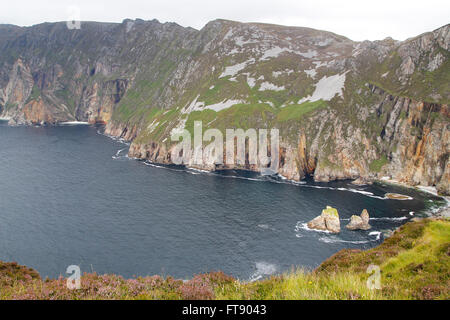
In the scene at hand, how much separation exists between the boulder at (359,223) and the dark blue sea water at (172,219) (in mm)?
2360

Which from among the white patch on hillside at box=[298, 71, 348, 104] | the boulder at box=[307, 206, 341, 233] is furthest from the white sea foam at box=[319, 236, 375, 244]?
the white patch on hillside at box=[298, 71, 348, 104]

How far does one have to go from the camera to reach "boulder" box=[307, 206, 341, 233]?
269 ft

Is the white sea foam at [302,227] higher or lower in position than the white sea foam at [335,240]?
higher

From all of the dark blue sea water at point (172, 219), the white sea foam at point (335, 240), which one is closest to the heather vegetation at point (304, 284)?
the dark blue sea water at point (172, 219)

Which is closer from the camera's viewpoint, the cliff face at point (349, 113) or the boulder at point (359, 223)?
the boulder at point (359, 223)

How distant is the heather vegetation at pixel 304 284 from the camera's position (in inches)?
558

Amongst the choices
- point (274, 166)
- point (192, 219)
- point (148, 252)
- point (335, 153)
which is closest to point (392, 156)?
point (335, 153)

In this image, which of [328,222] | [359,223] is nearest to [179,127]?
[328,222]

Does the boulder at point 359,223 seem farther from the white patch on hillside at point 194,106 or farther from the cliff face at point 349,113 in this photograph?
the white patch on hillside at point 194,106

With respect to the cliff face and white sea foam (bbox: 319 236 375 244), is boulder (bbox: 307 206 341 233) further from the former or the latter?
the cliff face

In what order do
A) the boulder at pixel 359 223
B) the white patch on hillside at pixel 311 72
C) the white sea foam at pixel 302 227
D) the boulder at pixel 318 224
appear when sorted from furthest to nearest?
the white patch on hillside at pixel 311 72 → the boulder at pixel 318 224 → the boulder at pixel 359 223 → the white sea foam at pixel 302 227

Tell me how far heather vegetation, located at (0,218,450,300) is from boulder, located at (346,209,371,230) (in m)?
58.3
